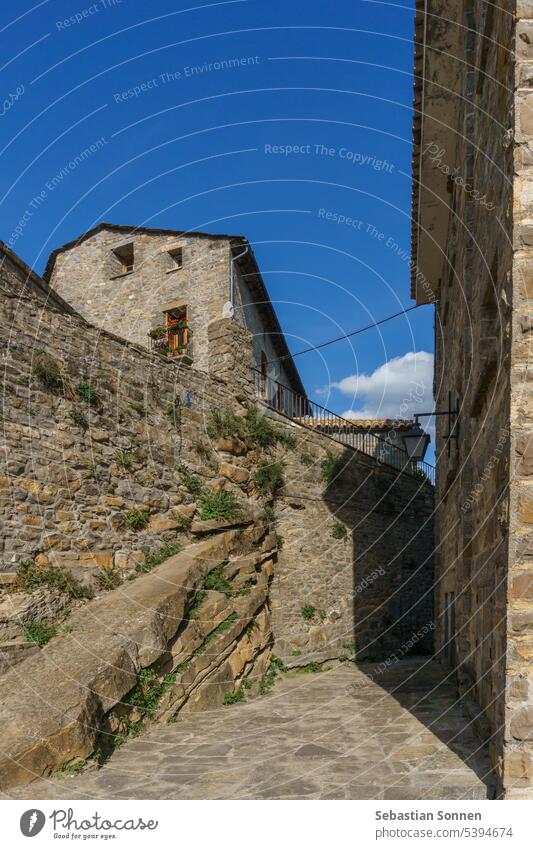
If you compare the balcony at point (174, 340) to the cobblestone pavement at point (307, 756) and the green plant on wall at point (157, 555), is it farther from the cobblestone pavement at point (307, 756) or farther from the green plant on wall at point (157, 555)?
the cobblestone pavement at point (307, 756)

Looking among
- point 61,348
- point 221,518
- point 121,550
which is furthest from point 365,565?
point 61,348

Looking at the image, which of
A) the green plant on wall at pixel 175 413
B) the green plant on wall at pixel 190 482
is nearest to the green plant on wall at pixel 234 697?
the green plant on wall at pixel 190 482

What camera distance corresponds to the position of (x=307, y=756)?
6008mm

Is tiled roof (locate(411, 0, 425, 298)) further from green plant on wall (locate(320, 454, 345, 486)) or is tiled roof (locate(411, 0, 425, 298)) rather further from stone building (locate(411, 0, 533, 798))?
green plant on wall (locate(320, 454, 345, 486))

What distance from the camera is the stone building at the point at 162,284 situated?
64.4 feet

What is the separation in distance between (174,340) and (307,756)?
49.8ft

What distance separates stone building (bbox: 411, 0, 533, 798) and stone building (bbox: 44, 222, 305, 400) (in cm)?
956

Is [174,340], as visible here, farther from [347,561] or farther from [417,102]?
[417,102]

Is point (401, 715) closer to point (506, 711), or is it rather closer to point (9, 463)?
point (506, 711)

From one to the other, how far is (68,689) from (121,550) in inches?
129

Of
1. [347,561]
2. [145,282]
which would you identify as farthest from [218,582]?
[145,282]

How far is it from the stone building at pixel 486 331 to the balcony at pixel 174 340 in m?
9.86

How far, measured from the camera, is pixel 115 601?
8.60m

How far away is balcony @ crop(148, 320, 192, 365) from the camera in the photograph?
19.6 m
